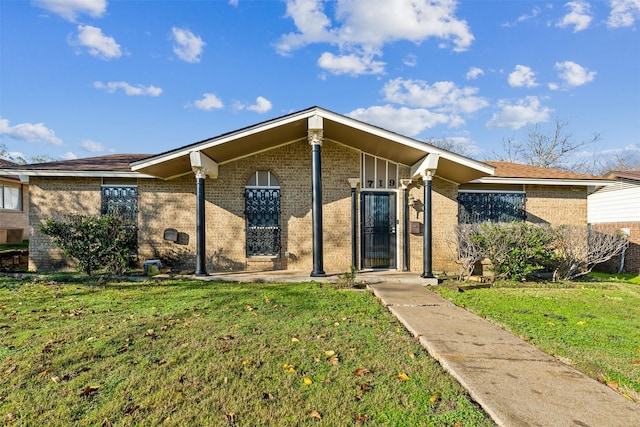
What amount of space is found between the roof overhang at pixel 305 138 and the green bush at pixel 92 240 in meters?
1.67

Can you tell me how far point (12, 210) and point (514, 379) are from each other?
2109cm

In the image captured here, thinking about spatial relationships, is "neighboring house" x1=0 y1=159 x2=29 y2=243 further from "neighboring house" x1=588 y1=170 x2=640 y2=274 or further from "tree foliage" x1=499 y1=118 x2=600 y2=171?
"tree foliage" x1=499 y1=118 x2=600 y2=171

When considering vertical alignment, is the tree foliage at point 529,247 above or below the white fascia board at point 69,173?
below

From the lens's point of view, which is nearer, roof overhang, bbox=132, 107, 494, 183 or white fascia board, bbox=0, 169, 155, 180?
roof overhang, bbox=132, 107, 494, 183

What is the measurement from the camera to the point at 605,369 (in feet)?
10.7

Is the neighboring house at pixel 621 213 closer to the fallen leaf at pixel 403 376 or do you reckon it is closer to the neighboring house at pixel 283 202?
the neighboring house at pixel 283 202

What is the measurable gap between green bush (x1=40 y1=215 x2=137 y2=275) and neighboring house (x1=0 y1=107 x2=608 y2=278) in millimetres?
830

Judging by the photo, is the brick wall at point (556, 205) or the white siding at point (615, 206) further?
the white siding at point (615, 206)

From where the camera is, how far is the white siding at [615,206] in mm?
10156

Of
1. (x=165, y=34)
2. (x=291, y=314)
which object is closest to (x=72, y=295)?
(x=291, y=314)

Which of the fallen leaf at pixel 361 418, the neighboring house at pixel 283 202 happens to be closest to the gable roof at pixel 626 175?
the neighboring house at pixel 283 202

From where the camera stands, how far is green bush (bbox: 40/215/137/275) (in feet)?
26.7

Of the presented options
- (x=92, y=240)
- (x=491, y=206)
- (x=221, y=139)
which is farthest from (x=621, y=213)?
(x=92, y=240)

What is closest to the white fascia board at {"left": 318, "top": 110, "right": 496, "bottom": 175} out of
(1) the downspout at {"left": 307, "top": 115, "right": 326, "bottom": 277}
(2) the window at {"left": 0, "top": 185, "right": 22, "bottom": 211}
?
(1) the downspout at {"left": 307, "top": 115, "right": 326, "bottom": 277}
